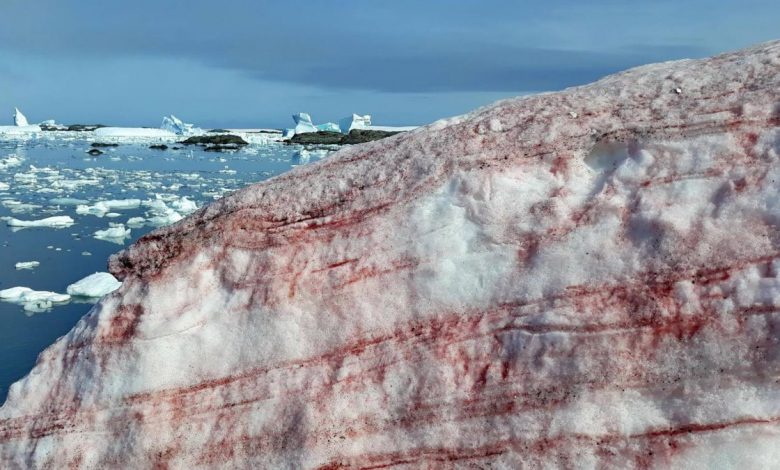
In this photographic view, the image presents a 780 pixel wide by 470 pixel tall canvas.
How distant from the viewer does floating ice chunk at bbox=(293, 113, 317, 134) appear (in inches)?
1773

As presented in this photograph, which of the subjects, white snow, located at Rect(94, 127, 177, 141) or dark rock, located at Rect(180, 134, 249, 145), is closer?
dark rock, located at Rect(180, 134, 249, 145)

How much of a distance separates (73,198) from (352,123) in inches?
1057

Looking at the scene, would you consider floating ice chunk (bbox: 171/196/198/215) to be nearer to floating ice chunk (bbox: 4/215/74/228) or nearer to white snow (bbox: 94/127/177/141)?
floating ice chunk (bbox: 4/215/74/228)

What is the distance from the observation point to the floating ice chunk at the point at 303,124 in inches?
1773

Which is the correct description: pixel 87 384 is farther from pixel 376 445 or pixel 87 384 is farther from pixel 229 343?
pixel 376 445

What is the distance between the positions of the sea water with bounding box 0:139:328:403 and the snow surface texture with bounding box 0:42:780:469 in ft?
13.5

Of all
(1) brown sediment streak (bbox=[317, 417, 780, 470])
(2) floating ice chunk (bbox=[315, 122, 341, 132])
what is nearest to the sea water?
(1) brown sediment streak (bbox=[317, 417, 780, 470])

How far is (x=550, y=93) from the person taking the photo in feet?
11.4

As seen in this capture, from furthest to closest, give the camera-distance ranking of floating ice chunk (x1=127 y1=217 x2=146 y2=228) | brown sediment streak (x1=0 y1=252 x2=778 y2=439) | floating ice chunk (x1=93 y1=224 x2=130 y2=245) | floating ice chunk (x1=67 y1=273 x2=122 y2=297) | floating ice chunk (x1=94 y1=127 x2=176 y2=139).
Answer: floating ice chunk (x1=94 y1=127 x2=176 y2=139) → floating ice chunk (x1=127 y1=217 x2=146 y2=228) → floating ice chunk (x1=93 y1=224 x2=130 y2=245) → floating ice chunk (x1=67 y1=273 x2=122 y2=297) → brown sediment streak (x1=0 y1=252 x2=778 y2=439)

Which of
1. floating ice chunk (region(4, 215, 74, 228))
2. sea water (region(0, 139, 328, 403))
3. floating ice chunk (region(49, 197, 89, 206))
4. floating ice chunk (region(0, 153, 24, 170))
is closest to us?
sea water (region(0, 139, 328, 403))

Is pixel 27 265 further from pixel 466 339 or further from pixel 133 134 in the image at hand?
pixel 133 134

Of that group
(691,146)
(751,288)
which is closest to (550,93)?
(691,146)

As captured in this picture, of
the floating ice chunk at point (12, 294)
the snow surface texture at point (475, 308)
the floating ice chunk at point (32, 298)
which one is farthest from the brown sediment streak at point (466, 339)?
the floating ice chunk at point (12, 294)

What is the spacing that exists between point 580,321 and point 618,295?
17cm
